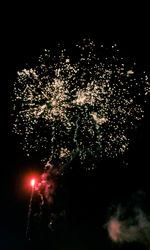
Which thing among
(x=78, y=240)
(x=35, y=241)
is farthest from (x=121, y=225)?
(x=35, y=241)

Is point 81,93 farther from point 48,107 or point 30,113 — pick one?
point 30,113

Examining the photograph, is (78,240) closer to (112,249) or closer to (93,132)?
(112,249)

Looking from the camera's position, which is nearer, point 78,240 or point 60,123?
point 60,123

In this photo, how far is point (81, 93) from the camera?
676 centimetres

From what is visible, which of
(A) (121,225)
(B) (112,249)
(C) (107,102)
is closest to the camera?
(C) (107,102)

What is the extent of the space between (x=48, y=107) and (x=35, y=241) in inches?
1287

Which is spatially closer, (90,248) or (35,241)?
(90,248)

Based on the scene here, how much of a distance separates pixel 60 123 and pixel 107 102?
162cm

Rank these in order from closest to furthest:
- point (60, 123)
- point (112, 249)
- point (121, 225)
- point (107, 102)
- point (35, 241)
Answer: point (107, 102), point (60, 123), point (121, 225), point (112, 249), point (35, 241)

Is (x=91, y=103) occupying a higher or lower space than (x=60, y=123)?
higher

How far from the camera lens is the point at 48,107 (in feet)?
22.9

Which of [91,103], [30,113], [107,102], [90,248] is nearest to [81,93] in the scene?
[91,103]

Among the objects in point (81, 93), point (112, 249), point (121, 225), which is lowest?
point (112, 249)

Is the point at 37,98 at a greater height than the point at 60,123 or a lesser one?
greater
